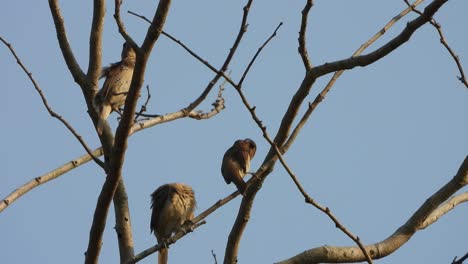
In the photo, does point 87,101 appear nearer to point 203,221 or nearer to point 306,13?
point 203,221

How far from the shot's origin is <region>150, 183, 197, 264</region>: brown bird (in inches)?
329

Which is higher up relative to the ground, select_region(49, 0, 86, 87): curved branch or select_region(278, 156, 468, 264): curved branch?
select_region(49, 0, 86, 87): curved branch

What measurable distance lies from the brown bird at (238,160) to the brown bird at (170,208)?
0.66m

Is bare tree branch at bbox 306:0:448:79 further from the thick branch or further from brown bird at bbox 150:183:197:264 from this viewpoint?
brown bird at bbox 150:183:197:264

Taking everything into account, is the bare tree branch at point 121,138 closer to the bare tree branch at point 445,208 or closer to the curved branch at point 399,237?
the curved branch at point 399,237

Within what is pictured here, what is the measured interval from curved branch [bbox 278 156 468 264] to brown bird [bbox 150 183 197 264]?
402 centimetres

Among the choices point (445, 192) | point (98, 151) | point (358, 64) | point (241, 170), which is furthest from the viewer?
point (241, 170)

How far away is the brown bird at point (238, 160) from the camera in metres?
7.74

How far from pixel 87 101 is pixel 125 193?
0.73 m

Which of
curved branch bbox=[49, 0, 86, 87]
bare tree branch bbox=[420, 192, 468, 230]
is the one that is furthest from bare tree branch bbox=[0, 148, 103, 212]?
bare tree branch bbox=[420, 192, 468, 230]

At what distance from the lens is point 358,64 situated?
12.6 feet

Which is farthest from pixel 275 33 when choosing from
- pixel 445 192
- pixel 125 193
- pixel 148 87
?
pixel 125 193

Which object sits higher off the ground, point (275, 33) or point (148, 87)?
point (148, 87)

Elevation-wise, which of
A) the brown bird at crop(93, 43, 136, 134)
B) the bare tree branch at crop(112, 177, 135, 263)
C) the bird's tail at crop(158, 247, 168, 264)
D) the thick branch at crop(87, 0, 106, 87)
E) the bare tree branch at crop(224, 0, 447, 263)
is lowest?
the bare tree branch at crop(224, 0, 447, 263)
